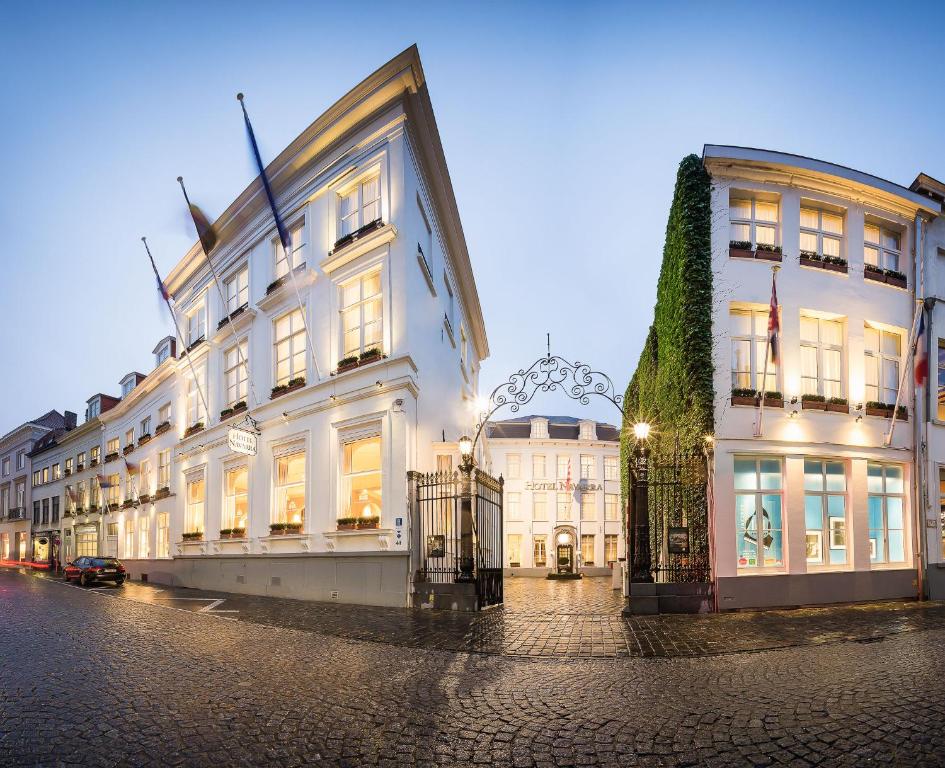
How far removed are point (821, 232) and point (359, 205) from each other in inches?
505

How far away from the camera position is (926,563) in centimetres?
1575

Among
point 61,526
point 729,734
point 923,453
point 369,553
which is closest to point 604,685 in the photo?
point 729,734

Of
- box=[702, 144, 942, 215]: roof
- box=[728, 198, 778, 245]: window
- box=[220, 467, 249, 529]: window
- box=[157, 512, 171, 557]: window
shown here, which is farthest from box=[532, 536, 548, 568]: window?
box=[702, 144, 942, 215]: roof

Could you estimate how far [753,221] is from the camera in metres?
15.4

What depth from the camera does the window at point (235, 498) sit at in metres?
20.4

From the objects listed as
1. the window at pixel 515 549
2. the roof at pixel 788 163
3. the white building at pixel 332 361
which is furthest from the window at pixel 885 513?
the window at pixel 515 549

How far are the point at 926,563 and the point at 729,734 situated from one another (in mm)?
14550

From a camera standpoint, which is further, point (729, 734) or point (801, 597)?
point (801, 597)

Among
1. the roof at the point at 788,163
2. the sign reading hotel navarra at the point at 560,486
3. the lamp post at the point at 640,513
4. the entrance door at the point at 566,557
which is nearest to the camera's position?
the lamp post at the point at 640,513

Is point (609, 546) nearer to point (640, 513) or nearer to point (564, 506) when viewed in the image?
point (564, 506)

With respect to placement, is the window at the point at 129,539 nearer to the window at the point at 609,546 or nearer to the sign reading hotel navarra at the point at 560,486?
the sign reading hotel navarra at the point at 560,486

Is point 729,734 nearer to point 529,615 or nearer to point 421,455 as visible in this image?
point 529,615

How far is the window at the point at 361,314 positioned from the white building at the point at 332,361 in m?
0.05

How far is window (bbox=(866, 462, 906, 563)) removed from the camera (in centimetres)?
1570
